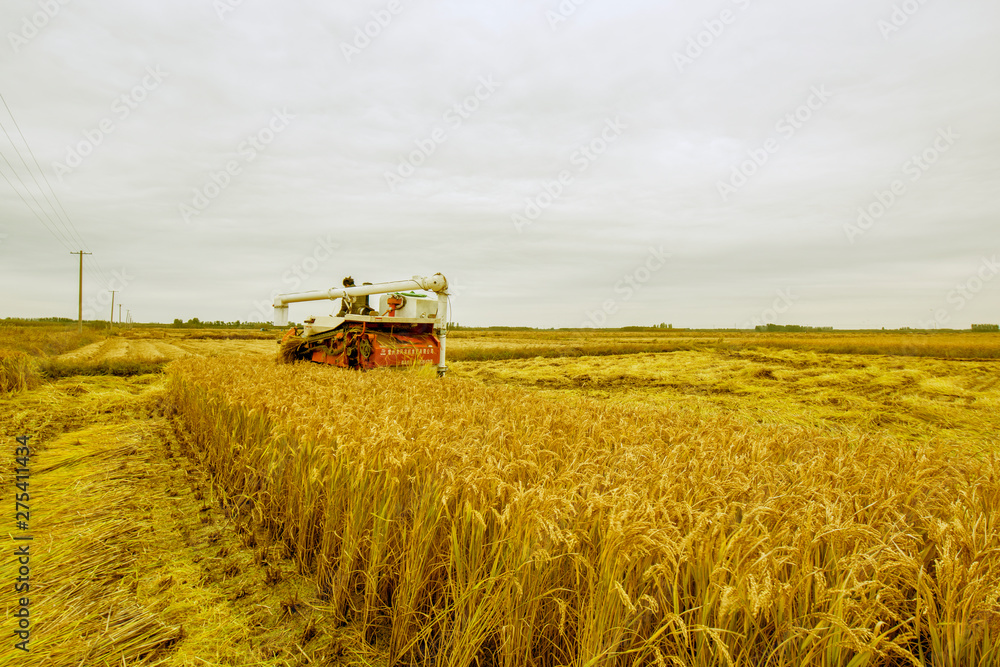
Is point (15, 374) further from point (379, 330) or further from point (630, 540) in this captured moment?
point (630, 540)

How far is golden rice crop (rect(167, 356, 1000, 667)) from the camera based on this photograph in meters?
1.35

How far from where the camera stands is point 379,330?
10.3m

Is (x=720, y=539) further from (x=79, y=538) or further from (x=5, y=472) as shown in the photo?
(x=5, y=472)

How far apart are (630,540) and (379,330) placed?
30.9 feet

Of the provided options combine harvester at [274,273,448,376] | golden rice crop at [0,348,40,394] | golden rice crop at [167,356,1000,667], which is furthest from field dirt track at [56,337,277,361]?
golden rice crop at [167,356,1000,667]

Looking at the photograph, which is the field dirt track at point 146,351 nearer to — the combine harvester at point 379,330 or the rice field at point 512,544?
the combine harvester at point 379,330

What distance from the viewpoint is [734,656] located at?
140 centimetres

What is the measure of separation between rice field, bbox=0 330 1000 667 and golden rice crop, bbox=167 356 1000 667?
0.01m

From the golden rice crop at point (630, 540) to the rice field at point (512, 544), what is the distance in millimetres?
15

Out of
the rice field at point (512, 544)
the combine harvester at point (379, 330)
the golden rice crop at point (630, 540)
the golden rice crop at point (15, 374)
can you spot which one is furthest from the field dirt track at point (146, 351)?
the golden rice crop at point (630, 540)

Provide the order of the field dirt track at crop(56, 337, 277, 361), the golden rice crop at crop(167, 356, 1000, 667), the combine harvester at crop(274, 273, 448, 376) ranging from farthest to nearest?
the field dirt track at crop(56, 337, 277, 361)
the combine harvester at crop(274, 273, 448, 376)
the golden rice crop at crop(167, 356, 1000, 667)

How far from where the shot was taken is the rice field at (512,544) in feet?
4.57

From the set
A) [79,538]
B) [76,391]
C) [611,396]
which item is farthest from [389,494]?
[76,391]

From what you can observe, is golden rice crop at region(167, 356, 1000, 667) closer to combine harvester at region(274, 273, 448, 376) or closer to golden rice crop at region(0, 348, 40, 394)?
combine harvester at region(274, 273, 448, 376)
